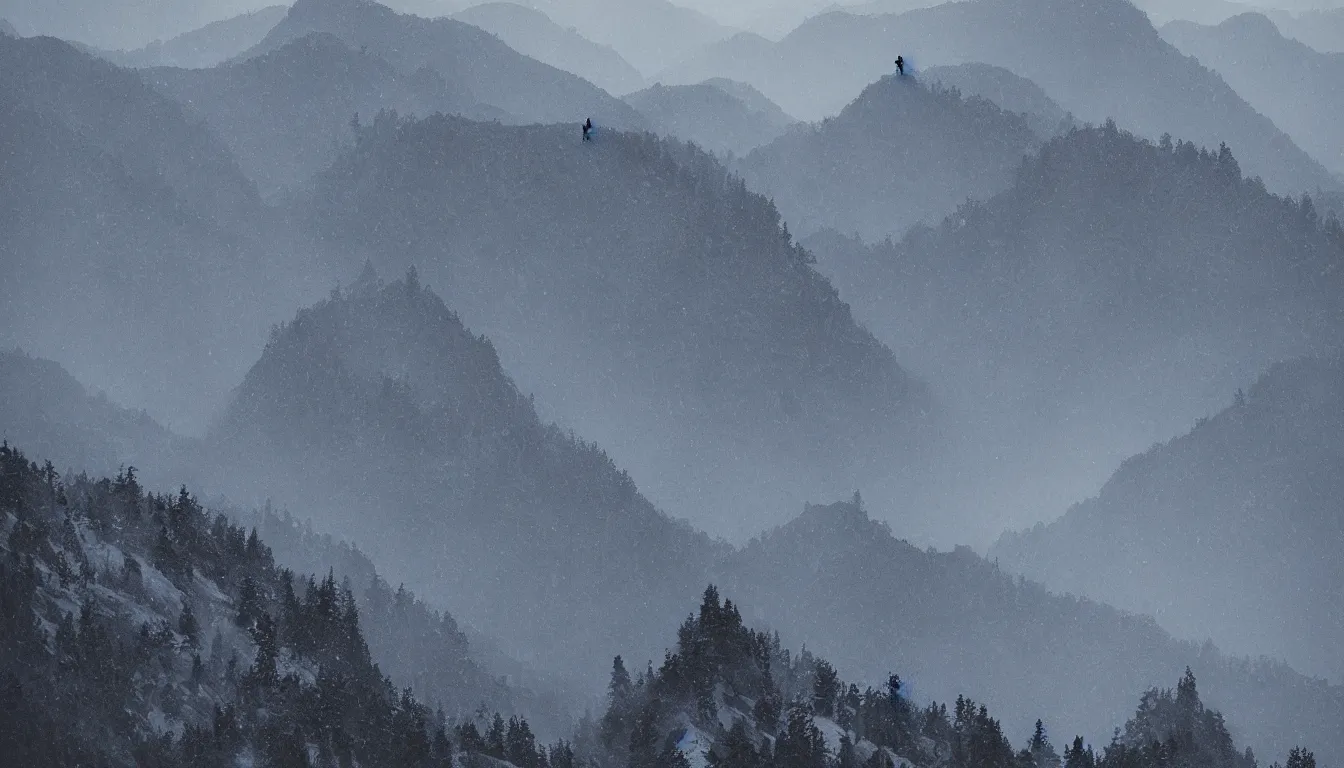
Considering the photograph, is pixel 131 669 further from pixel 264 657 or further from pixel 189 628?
pixel 264 657

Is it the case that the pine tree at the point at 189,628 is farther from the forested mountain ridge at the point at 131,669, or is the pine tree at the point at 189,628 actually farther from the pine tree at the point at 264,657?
the pine tree at the point at 264,657

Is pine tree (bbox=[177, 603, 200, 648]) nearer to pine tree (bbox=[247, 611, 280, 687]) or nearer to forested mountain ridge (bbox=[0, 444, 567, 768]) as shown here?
forested mountain ridge (bbox=[0, 444, 567, 768])

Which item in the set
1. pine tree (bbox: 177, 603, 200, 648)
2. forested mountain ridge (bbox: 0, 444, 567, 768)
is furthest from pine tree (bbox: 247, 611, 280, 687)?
pine tree (bbox: 177, 603, 200, 648)

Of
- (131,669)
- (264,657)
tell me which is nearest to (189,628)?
(264,657)

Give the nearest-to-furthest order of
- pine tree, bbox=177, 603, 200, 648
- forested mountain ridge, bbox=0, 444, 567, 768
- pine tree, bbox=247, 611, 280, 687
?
forested mountain ridge, bbox=0, 444, 567, 768
pine tree, bbox=177, 603, 200, 648
pine tree, bbox=247, 611, 280, 687

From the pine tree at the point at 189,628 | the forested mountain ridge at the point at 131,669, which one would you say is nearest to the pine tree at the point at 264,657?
the forested mountain ridge at the point at 131,669

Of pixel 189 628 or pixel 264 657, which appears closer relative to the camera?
pixel 189 628

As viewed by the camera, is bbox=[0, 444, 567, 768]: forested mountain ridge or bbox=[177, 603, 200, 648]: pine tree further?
bbox=[177, 603, 200, 648]: pine tree

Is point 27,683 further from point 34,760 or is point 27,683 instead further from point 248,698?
point 248,698
